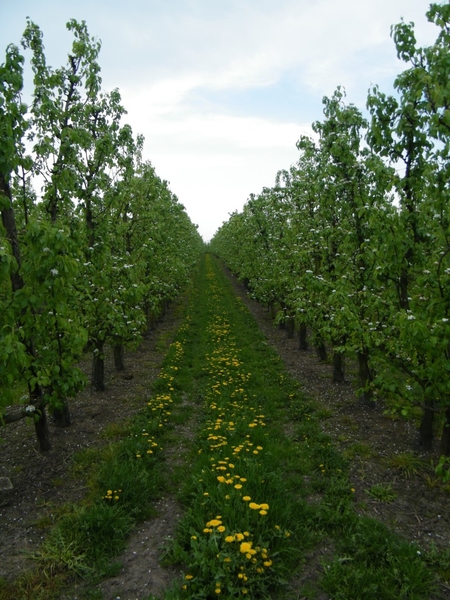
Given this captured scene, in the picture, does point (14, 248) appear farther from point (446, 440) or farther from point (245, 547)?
point (446, 440)

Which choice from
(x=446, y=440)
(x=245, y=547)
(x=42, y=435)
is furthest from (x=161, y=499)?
(x=446, y=440)

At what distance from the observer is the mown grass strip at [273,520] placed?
4691mm

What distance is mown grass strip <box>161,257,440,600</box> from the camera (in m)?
4.69

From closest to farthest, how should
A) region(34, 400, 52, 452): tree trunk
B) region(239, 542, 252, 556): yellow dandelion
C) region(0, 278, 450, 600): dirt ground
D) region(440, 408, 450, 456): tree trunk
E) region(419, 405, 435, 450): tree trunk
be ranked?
region(239, 542, 252, 556): yellow dandelion, region(0, 278, 450, 600): dirt ground, region(440, 408, 450, 456): tree trunk, region(34, 400, 52, 452): tree trunk, region(419, 405, 435, 450): tree trunk

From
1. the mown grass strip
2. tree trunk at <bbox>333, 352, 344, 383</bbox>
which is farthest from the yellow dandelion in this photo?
tree trunk at <bbox>333, 352, 344, 383</bbox>

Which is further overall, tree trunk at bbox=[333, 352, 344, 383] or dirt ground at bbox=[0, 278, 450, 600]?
tree trunk at bbox=[333, 352, 344, 383]

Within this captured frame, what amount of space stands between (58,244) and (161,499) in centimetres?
441

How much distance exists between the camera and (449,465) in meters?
7.29

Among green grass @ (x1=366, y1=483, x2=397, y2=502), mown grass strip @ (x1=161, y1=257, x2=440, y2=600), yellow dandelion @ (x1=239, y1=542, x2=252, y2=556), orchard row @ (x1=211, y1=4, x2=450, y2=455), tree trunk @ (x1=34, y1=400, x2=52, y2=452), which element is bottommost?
green grass @ (x1=366, y1=483, x2=397, y2=502)

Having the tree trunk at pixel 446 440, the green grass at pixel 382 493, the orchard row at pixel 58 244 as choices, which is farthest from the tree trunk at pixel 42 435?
the tree trunk at pixel 446 440

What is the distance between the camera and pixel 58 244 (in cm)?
615

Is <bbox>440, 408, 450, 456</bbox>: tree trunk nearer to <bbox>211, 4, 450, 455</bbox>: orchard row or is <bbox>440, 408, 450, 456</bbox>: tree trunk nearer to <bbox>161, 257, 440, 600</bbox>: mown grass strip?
<bbox>211, 4, 450, 455</bbox>: orchard row

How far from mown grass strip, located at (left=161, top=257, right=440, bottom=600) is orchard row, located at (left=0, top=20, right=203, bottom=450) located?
9.92 ft

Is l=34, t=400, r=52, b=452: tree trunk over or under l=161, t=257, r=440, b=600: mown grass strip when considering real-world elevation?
over
